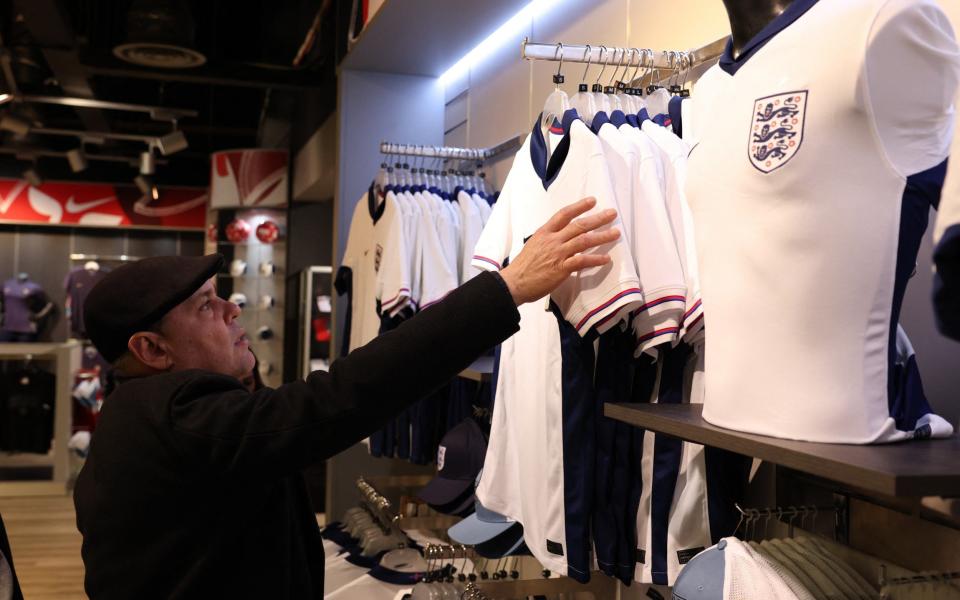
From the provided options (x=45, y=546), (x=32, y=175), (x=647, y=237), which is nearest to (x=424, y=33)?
(x=647, y=237)

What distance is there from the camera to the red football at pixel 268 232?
9.85 metres

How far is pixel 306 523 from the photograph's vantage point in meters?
1.72

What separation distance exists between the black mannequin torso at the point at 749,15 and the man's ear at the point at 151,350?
108 centimetres

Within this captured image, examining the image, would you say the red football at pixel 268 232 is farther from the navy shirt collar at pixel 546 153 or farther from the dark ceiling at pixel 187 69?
the navy shirt collar at pixel 546 153

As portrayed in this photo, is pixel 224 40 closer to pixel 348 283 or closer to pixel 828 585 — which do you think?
pixel 348 283

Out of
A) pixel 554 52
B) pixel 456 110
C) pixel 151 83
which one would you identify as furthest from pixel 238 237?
pixel 554 52

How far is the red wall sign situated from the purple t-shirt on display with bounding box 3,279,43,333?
888 mm

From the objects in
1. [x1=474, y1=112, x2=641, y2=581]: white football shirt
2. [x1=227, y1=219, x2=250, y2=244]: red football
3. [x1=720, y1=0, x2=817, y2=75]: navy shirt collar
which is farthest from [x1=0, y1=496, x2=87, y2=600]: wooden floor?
[x1=720, y1=0, x2=817, y2=75]: navy shirt collar

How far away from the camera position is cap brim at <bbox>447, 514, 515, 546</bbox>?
7.92 ft

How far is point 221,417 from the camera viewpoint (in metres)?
1.40

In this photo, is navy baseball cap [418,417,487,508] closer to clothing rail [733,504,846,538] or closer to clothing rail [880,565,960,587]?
clothing rail [733,504,846,538]

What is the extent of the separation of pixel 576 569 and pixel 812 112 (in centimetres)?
108

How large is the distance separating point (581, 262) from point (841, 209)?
428mm

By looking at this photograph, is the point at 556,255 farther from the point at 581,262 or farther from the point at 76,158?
the point at 76,158
